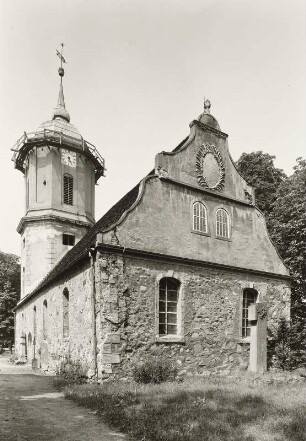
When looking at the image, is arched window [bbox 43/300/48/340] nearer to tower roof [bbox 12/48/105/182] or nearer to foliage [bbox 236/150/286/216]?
tower roof [bbox 12/48/105/182]

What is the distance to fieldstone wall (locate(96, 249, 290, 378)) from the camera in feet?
39.6

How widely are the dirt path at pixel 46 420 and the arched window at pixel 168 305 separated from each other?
426cm

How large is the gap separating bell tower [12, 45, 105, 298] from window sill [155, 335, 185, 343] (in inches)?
527

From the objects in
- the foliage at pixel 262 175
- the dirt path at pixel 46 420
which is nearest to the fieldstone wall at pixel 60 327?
the dirt path at pixel 46 420

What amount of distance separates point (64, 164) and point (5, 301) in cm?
2004

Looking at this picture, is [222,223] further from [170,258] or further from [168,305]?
[168,305]

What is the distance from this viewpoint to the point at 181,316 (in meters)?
13.8

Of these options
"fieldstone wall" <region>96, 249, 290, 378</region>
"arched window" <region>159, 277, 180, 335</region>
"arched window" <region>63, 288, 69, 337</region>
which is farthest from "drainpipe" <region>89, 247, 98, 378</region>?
"arched window" <region>63, 288, 69, 337</region>

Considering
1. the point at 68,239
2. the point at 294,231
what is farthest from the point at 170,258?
the point at 68,239

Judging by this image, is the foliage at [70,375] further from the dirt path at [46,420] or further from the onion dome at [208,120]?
the onion dome at [208,120]

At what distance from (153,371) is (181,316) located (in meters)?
2.54

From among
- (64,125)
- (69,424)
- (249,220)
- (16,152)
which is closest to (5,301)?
(16,152)

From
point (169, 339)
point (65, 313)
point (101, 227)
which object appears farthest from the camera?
point (101, 227)

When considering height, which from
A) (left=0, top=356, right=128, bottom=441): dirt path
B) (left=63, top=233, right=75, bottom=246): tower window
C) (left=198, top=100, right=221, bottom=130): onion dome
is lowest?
(left=0, top=356, right=128, bottom=441): dirt path
